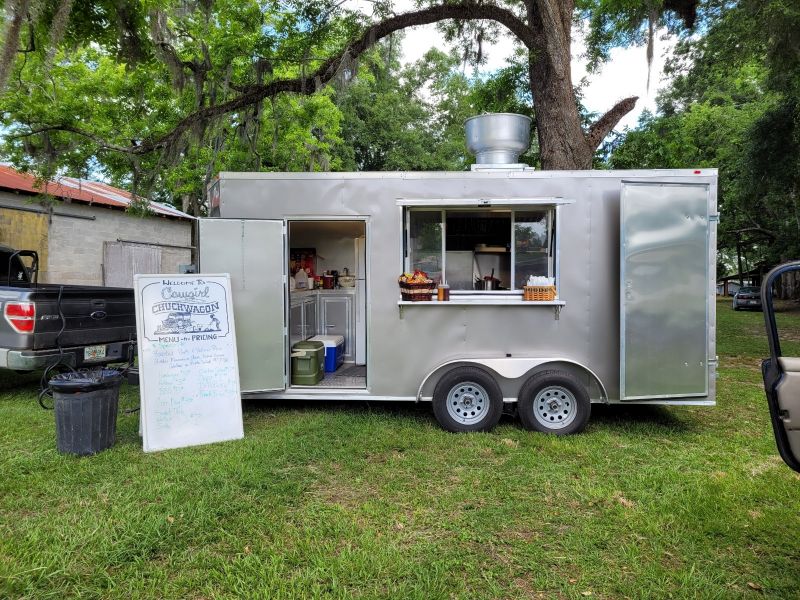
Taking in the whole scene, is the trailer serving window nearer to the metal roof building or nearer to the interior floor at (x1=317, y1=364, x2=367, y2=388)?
the interior floor at (x1=317, y1=364, x2=367, y2=388)

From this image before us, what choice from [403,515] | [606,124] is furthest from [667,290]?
[606,124]

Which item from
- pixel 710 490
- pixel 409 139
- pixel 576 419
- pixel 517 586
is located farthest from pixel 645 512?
pixel 409 139

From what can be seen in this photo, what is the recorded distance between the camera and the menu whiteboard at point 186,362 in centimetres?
460

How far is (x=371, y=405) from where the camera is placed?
6105mm

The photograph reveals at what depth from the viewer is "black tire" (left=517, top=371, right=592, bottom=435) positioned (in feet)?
16.4

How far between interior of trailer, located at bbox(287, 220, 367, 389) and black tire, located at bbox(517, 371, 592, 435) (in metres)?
2.37

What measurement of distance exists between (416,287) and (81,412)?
3.24 meters

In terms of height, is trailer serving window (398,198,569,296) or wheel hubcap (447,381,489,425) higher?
trailer serving window (398,198,569,296)

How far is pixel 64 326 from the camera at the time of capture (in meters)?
5.81

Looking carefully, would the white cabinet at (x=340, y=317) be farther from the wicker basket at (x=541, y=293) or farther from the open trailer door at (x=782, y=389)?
the open trailer door at (x=782, y=389)

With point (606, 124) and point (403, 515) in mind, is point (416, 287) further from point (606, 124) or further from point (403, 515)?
point (606, 124)

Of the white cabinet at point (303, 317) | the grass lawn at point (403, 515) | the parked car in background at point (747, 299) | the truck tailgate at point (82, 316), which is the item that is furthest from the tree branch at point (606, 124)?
the parked car in background at point (747, 299)

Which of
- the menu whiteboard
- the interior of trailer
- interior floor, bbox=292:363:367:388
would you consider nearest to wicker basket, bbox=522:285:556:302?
interior floor, bbox=292:363:367:388

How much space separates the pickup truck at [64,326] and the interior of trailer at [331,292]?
2186 millimetres
